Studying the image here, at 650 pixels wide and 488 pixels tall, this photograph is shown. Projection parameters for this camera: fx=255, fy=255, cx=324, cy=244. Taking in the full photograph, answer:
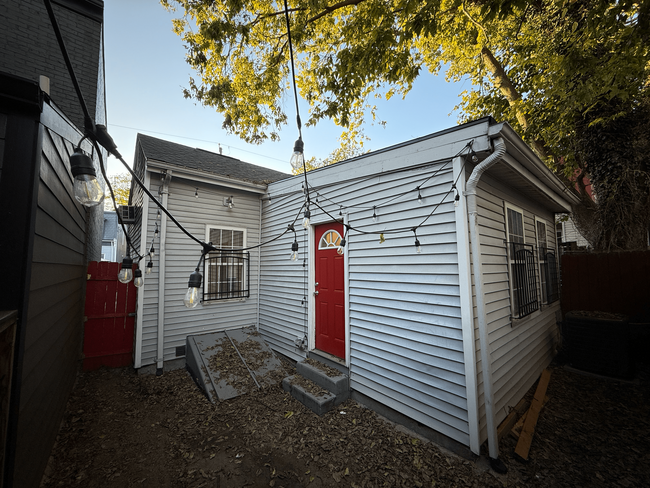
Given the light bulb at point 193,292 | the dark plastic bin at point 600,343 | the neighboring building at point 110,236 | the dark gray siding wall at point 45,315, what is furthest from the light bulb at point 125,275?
the neighboring building at point 110,236

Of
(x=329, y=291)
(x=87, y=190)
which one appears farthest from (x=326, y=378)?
(x=87, y=190)

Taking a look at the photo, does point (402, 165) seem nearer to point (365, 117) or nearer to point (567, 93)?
point (567, 93)

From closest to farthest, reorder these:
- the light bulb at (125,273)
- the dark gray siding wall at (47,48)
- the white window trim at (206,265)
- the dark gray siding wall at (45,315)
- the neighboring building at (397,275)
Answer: the dark gray siding wall at (45,315)
the light bulb at (125,273)
the neighboring building at (397,275)
the dark gray siding wall at (47,48)
the white window trim at (206,265)

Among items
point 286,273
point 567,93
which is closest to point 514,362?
point 286,273

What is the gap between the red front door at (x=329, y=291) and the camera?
4.27 m

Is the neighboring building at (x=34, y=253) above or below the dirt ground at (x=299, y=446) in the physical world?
above

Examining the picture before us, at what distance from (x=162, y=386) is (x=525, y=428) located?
516 cm

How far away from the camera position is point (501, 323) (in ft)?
10.7

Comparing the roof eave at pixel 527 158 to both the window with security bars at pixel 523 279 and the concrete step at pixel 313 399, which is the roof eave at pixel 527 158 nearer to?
the window with security bars at pixel 523 279

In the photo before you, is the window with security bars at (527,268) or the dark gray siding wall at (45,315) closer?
the dark gray siding wall at (45,315)

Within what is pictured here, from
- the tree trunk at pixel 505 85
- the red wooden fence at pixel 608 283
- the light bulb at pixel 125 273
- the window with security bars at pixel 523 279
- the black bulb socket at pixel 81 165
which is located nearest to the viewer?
the black bulb socket at pixel 81 165

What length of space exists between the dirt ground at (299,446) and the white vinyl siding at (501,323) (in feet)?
1.36

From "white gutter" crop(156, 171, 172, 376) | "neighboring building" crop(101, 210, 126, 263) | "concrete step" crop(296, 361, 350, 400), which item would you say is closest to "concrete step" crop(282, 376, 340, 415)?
"concrete step" crop(296, 361, 350, 400)

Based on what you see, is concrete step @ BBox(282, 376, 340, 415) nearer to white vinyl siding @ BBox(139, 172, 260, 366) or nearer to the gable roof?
white vinyl siding @ BBox(139, 172, 260, 366)
